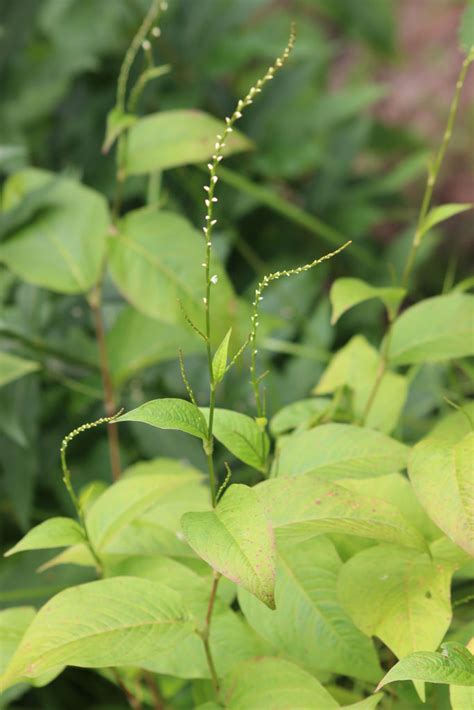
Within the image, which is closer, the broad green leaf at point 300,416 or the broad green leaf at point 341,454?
the broad green leaf at point 341,454

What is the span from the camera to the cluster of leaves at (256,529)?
0.47 meters

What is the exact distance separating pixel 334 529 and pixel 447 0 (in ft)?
9.48

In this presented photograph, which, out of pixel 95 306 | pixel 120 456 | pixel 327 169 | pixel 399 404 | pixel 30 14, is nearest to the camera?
pixel 399 404

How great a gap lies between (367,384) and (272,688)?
29 cm

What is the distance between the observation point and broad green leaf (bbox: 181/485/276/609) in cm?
43

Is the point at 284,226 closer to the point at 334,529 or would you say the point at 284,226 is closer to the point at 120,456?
the point at 120,456

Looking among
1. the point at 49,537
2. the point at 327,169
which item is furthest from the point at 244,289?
the point at 49,537

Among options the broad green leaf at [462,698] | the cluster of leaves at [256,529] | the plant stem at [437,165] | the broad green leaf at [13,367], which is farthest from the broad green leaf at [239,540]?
the broad green leaf at [13,367]

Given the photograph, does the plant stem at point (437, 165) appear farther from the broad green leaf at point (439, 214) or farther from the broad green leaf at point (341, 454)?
the broad green leaf at point (341, 454)

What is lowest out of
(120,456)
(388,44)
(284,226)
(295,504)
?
(120,456)

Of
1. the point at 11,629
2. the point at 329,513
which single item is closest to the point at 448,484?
the point at 329,513

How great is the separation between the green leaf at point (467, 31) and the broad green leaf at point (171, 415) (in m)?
0.33

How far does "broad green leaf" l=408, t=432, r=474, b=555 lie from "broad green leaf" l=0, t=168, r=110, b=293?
1.45 feet

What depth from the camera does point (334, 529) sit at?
477 millimetres
